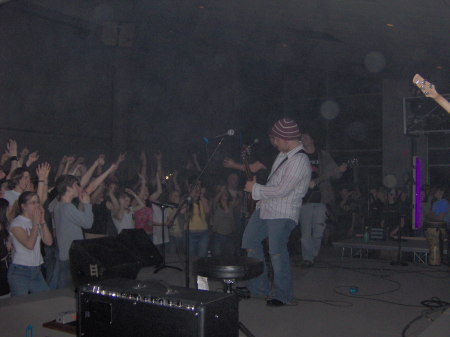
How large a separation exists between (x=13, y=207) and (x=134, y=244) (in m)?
1.47

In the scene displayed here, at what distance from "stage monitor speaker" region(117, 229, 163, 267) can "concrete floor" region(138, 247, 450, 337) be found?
806 mm

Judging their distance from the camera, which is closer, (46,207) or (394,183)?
(46,207)

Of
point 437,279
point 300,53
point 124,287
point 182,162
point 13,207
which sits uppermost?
point 300,53

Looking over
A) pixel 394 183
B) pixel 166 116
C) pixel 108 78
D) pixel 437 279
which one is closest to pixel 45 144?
pixel 108 78

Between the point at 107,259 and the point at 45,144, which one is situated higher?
the point at 45,144

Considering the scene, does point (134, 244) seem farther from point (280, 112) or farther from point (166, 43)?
point (280, 112)

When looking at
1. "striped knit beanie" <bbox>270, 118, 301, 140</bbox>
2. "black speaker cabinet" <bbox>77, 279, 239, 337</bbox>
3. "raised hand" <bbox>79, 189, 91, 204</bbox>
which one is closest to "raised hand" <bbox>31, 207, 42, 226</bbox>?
"raised hand" <bbox>79, 189, 91, 204</bbox>

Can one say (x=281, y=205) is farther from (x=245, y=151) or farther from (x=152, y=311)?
(x=152, y=311)

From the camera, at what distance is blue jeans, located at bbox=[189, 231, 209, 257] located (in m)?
7.84

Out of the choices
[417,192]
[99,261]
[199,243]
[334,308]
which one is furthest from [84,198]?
[417,192]

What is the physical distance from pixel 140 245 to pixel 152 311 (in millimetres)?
2434

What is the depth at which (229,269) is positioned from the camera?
3.45 meters

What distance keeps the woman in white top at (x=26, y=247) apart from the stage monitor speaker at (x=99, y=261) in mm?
835

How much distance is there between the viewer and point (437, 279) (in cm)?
631
